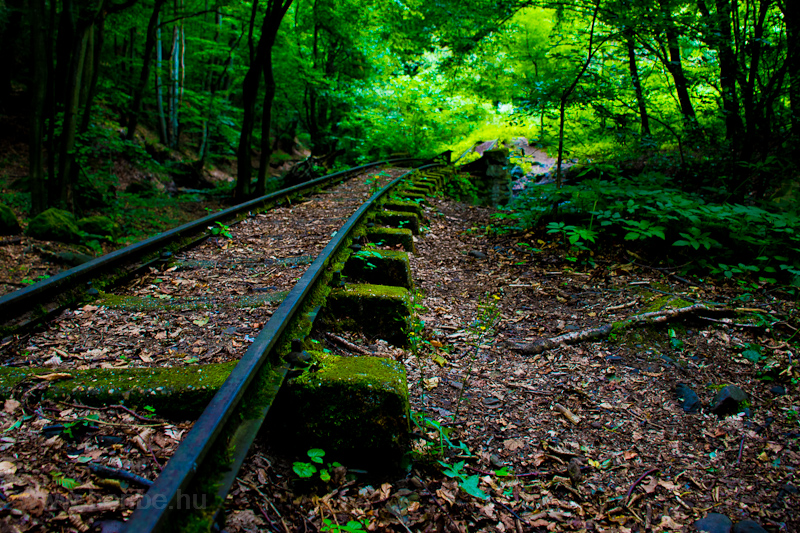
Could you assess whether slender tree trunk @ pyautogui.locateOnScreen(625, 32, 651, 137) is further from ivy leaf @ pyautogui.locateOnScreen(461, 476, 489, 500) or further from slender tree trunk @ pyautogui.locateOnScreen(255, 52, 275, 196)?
slender tree trunk @ pyautogui.locateOnScreen(255, 52, 275, 196)

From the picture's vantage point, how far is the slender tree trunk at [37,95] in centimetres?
721

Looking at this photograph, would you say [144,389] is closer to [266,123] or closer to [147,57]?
[266,123]

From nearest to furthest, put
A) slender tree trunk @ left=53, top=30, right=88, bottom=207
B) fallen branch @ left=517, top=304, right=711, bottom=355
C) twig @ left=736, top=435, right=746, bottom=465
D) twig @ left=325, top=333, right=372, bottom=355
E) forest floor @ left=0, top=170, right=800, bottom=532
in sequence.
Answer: forest floor @ left=0, top=170, right=800, bottom=532
twig @ left=736, top=435, right=746, bottom=465
twig @ left=325, top=333, right=372, bottom=355
fallen branch @ left=517, top=304, right=711, bottom=355
slender tree trunk @ left=53, top=30, right=88, bottom=207

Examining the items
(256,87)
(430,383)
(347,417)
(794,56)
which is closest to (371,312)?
(430,383)

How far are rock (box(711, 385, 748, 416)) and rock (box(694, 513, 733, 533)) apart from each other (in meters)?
0.79

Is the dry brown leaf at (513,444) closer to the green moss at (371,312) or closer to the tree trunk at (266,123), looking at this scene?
the green moss at (371,312)

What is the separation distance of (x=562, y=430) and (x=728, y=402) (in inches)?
38.3

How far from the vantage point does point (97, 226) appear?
8.05 m

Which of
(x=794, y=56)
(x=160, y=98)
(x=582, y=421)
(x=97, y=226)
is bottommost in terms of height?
(x=97, y=226)

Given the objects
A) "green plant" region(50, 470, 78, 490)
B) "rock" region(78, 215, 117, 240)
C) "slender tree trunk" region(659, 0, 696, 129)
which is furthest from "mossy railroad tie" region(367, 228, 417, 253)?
"rock" region(78, 215, 117, 240)

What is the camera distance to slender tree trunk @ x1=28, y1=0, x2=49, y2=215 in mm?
7207

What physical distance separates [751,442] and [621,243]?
2.67 metres

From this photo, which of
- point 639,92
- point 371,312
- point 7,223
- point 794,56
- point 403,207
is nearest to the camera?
point 371,312

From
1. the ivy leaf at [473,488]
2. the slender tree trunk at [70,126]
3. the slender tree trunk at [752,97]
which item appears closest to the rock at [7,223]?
the slender tree trunk at [70,126]
